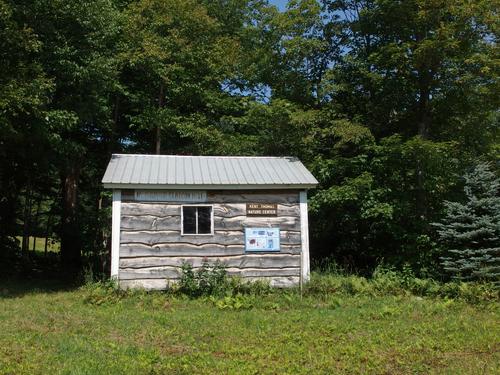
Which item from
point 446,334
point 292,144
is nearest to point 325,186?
point 292,144

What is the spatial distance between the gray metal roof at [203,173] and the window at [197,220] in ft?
1.77

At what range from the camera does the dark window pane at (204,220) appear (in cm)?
1162

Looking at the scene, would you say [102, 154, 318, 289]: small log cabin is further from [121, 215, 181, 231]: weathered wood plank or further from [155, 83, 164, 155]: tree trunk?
[155, 83, 164, 155]: tree trunk

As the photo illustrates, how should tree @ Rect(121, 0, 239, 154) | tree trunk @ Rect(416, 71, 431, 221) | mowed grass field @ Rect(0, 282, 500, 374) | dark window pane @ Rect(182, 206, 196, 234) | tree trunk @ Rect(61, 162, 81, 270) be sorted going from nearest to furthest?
mowed grass field @ Rect(0, 282, 500, 374)
dark window pane @ Rect(182, 206, 196, 234)
tree trunk @ Rect(416, 71, 431, 221)
tree @ Rect(121, 0, 239, 154)
tree trunk @ Rect(61, 162, 81, 270)

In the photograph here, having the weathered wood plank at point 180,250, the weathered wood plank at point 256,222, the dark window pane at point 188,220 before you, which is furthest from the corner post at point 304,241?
the dark window pane at point 188,220

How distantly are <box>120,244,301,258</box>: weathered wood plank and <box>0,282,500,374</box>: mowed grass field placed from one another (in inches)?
38.6

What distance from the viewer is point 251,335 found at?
7648 mm

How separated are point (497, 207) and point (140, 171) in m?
8.73

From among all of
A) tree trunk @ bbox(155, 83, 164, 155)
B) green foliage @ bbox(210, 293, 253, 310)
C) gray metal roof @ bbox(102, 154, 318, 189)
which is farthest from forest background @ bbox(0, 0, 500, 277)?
green foliage @ bbox(210, 293, 253, 310)

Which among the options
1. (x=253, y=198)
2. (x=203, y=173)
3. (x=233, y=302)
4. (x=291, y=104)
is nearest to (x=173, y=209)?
(x=203, y=173)

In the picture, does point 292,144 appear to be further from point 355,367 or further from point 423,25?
point 355,367

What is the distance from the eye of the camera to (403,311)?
9.45m

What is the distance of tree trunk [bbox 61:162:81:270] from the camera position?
60.4 ft

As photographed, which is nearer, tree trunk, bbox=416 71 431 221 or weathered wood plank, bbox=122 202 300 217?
weathered wood plank, bbox=122 202 300 217
